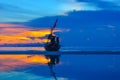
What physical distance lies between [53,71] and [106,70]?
1847mm

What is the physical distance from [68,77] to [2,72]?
233cm

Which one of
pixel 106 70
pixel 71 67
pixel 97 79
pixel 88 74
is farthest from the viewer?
pixel 71 67

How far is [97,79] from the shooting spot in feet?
47.0

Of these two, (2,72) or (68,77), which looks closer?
(68,77)

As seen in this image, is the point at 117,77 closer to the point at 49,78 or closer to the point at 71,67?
the point at 49,78

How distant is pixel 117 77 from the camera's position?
14.8 metres

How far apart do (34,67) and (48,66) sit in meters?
0.49

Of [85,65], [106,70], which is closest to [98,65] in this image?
[85,65]

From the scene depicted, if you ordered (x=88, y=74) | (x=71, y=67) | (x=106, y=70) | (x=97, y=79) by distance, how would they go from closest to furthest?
(x=97, y=79)
(x=88, y=74)
(x=106, y=70)
(x=71, y=67)

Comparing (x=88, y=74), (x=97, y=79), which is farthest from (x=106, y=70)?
(x=97, y=79)

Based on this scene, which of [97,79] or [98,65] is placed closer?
[97,79]

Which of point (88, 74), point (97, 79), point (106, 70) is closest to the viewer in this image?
point (97, 79)

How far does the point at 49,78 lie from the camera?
568 inches

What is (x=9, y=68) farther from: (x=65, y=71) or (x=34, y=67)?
(x=65, y=71)
